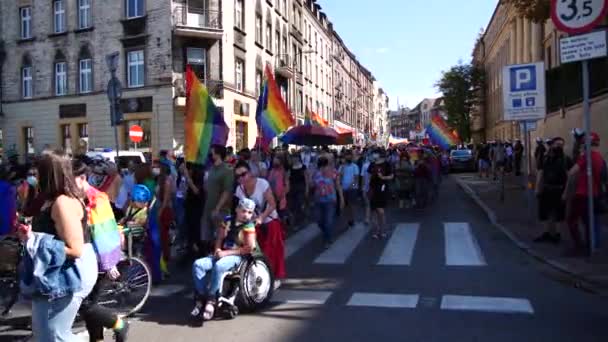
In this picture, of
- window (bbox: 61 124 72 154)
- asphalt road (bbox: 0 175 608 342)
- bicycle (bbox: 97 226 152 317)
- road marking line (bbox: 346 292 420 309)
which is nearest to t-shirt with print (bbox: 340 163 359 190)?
asphalt road (bbox: 0 175 608 342)

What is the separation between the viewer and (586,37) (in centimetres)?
851

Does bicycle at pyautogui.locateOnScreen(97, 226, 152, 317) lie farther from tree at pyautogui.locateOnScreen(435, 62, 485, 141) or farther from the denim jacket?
tree at pyautogui.locateOnScreen(435, 62, 485, 141)

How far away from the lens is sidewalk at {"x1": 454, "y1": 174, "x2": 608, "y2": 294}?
754cm

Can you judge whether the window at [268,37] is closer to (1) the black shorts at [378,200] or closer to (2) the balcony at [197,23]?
(2) the balcony at [197,23]

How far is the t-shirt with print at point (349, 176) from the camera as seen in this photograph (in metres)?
14.5

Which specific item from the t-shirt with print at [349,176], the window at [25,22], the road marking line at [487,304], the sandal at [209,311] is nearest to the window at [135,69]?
the window at [25,22]

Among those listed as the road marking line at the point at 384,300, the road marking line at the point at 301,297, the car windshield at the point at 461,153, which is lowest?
the road marking line at the point at 301,297

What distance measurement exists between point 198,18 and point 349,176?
16320mm

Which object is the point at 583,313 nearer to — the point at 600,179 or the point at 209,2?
the point at 600,179

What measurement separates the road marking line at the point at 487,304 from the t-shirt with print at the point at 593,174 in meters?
3.00

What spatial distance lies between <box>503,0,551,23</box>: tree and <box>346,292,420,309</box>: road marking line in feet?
27.9

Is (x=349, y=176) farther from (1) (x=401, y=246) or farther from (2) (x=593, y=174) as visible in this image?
(2) (x=593, y=174)

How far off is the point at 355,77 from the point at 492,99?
94.6 feet

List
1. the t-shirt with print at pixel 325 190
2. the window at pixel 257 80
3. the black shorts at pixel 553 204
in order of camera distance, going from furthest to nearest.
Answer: the window at pixel 257 80
the t-shirt with print at pixel 325 190
the black shorts at pixel 553 204
